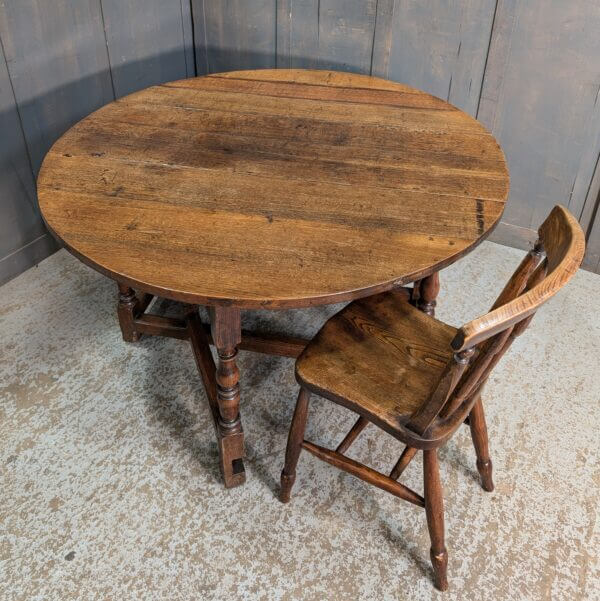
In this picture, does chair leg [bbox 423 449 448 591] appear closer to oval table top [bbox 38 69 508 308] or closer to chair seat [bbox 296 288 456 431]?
chair seat [bbox 296 288 456 431]

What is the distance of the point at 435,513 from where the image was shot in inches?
52.7

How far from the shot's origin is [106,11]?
2307 millimetres

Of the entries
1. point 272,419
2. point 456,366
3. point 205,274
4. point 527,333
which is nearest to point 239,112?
point 205,274

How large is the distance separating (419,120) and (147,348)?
3.73 feet

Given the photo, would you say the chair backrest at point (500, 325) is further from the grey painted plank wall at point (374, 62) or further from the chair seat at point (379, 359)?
the grey painted plank wall at point (374, 62)

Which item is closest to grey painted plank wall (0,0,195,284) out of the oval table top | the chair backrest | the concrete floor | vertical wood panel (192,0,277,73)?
vertical wood panel (192,0,277,73)

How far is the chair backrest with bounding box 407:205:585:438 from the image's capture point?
0.95 meters

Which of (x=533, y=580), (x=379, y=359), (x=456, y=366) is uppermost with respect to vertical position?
(x=456, y=366)

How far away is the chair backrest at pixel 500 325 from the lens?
0.95 metres

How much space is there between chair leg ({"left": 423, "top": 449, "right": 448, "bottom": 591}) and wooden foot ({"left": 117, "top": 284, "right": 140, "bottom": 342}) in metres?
1.09

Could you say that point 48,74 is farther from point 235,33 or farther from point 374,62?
point 374,62

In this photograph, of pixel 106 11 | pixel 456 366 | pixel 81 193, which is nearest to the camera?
pixel 456 366

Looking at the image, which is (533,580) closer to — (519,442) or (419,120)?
(519,442)

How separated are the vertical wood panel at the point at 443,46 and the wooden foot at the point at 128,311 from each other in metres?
1.41
